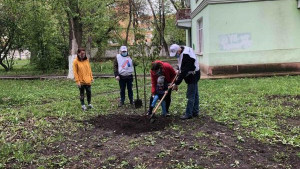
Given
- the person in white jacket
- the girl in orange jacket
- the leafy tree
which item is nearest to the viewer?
the girl in orange jacket

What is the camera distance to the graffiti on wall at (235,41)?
14181 millimetres

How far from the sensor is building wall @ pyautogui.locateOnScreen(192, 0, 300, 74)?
14086 millimetres

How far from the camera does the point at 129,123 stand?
6.14 metres

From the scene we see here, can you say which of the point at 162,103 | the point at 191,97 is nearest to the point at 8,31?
the point at 162,103

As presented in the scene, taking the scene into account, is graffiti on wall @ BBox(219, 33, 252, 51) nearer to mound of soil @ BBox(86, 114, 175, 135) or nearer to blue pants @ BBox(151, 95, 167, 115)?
blue pants @ BBox(151, 95, 167, 115)

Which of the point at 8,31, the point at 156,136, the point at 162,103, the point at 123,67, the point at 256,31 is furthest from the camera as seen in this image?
the point at 8,31

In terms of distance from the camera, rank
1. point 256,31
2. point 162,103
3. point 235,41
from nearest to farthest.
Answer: point 162,103
point 256,31
point 235,41

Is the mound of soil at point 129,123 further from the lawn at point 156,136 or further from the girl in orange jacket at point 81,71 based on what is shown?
the girl in orange jacket at point 81,71

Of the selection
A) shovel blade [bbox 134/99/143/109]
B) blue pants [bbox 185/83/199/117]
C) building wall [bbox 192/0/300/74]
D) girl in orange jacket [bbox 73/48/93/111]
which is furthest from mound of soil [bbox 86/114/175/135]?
building wall [bbox 192/0/300/74]

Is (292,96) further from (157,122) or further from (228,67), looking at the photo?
(228,67)

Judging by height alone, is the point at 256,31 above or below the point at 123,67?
above

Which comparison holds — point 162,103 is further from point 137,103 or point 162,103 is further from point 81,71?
point 81,71

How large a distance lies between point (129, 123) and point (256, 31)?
1024 cm

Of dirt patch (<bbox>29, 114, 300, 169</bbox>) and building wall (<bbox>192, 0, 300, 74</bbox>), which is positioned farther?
building wall (<bbox>192, 0, 300, 74</bbox>)
